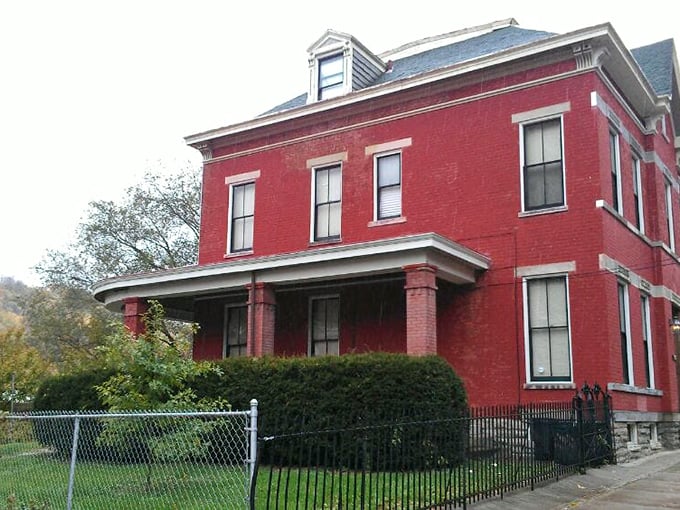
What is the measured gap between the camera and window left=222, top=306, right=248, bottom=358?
19.9 m

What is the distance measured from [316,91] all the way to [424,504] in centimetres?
1426

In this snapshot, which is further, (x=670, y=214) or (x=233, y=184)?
(x=233, y=184)

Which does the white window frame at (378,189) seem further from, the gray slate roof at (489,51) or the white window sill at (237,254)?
the white window sill at (237,254)

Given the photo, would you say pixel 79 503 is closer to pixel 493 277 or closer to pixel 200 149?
pixel 493 277

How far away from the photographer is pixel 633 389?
15.2 meters

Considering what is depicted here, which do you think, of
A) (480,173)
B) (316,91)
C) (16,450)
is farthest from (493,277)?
(16,450)

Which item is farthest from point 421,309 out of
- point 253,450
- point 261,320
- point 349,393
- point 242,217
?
point 242,217

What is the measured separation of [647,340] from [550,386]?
4.01 metres

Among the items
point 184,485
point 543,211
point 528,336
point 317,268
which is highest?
point 543,211

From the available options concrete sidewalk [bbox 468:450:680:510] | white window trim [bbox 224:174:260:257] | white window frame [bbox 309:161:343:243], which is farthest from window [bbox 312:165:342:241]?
concrete sidewalk [bbox 468:450:680:510]

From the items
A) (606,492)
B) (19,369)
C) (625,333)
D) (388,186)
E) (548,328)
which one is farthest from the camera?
(19,369)

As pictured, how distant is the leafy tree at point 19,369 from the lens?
3080cm

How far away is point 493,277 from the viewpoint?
52.4ft

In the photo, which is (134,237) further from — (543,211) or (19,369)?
(543,211)
